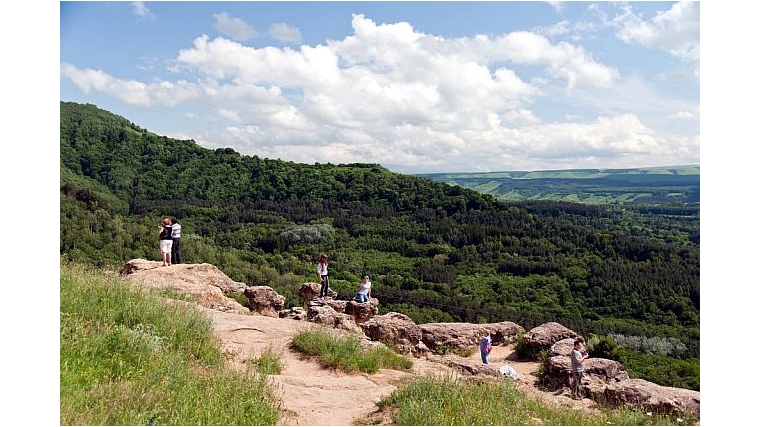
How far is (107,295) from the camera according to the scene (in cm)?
746

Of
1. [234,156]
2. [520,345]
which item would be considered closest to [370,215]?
[234,156]

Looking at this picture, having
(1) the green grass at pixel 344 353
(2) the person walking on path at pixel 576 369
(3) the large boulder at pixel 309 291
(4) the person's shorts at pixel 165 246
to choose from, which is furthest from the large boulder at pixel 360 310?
(2) the person walking on path at pixel 576 369

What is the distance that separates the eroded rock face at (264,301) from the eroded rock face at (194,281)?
778mm

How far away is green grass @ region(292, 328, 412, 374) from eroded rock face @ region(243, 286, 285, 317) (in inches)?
234

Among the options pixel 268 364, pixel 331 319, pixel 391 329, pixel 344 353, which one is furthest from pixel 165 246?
pixel 268 364

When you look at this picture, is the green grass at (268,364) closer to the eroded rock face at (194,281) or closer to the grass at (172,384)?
the grass at (172,384)

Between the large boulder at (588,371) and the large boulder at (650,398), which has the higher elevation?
the large boulder at (650,398)

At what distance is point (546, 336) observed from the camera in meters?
14.2

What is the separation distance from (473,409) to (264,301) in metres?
11.3

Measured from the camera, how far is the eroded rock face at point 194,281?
13.8 meters

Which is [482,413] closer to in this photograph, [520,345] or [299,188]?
[520,345]

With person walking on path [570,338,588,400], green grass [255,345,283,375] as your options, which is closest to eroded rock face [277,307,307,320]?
green grass [255,345,283,375]

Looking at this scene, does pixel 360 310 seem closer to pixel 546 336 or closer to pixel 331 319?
pixel 331 319

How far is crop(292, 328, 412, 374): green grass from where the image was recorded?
28.9 feet
